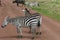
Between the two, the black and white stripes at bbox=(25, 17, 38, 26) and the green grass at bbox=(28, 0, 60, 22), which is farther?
the green grass at bbox=(28, 0, 60, 22)

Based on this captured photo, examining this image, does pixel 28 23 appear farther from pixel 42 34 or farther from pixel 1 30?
pixel 1 30

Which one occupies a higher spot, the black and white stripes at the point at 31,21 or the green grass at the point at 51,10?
the green grass at the point at 51,10

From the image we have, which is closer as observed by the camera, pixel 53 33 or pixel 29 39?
pixel 29 39

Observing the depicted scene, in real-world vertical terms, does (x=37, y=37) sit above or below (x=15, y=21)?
below

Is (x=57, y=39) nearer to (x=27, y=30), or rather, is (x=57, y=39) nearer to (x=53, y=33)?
(x=53, y=33)

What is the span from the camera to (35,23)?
12664 millimetres

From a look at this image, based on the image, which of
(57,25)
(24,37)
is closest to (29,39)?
(24,37)

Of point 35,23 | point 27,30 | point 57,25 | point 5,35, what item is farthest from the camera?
point 57,25

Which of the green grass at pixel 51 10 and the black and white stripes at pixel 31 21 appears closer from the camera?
the black and white stripes at pixel 31 21

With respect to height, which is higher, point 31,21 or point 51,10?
point 51,10

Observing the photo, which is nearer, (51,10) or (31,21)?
(31,21)

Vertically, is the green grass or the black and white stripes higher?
the green grass

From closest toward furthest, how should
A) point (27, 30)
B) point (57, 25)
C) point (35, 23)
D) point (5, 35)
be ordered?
point (35, 23) → point (5, 35) → point (27, 30) → point (57, 25)

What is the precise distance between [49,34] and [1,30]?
3266 millimetres
